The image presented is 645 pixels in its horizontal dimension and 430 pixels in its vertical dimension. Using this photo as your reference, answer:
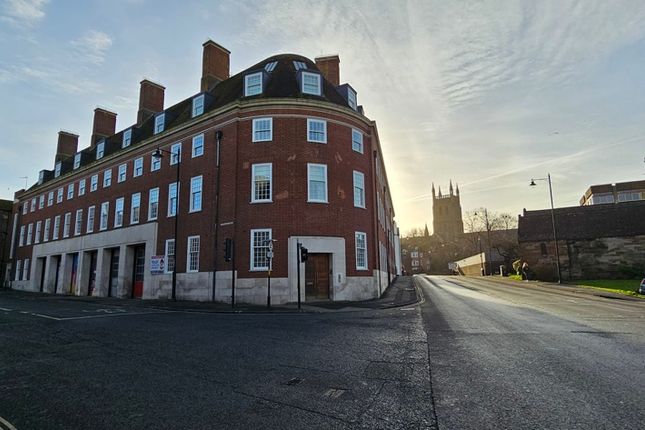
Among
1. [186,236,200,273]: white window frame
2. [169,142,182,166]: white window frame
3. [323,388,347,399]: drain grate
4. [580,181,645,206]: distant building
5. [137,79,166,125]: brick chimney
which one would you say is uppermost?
[137,79,166,125]: brick chimney

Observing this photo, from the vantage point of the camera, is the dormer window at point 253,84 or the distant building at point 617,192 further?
the distant building at point 617,192

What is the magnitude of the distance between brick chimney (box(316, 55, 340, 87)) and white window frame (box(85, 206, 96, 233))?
80.0ft

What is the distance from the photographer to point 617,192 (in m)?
71.5

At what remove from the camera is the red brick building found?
73.5 ft

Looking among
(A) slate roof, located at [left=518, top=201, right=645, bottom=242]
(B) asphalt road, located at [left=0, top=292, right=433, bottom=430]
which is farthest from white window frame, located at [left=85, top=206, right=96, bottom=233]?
(A) slate roof, located at [left=518, top=201, right=645, bottom=242]

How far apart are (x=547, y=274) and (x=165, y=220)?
39.1 metres

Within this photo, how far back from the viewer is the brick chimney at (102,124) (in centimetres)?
4366

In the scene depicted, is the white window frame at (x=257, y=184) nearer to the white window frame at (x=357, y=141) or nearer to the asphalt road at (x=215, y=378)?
the white window frame at (x=357, y=141)

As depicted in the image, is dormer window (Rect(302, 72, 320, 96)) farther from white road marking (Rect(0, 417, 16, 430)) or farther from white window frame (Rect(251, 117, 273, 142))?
white road marking (Rect(0, 417, 16, 430))

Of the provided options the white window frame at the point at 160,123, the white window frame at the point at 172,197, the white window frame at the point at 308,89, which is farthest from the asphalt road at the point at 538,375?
the white window frame at the point at 160,123

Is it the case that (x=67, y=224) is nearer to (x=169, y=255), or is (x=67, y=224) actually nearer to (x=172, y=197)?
(x=172, y=197)

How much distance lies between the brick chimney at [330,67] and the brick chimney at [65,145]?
36400mm

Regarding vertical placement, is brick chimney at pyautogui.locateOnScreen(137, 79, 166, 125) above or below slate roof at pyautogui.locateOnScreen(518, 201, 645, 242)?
above

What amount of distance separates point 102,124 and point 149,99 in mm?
10690
